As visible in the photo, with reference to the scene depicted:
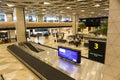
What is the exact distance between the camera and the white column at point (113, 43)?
5055 millimetres

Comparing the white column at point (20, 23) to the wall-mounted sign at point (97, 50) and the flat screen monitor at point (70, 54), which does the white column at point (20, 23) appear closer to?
the flat screen monitor at point (70, 54)

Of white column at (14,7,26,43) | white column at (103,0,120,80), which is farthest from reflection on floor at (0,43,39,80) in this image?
white column at (14,7,26,43)

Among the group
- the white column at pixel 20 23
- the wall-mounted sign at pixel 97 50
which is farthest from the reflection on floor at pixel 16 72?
the white column at pixel 20 23

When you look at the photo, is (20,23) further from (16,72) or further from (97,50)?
(97,50)

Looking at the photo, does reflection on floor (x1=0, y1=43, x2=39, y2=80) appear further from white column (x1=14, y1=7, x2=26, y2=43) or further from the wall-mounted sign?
white column (x1=14, y1=7, x2=26, y2=43)

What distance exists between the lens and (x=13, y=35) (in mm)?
30078

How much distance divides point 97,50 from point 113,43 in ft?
20.1

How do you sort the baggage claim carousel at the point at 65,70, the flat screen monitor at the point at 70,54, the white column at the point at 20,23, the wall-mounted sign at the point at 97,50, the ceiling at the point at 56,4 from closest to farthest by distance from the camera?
the baggage claim carousel at the point at 65,70, the flat screen monitor at the point at 70,54, the wall-mounted sign at the point at 97,50, the ceiling at the point at 56,4, the white column at the point at 20,23

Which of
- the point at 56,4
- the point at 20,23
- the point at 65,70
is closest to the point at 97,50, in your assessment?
the point at 65,70

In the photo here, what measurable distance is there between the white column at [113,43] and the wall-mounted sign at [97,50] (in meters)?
5.25

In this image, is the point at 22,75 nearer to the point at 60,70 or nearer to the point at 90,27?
the point at 60,70

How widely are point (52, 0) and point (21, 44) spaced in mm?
8312

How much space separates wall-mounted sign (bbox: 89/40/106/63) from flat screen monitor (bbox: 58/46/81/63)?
282cm

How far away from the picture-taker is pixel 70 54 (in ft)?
31.7
